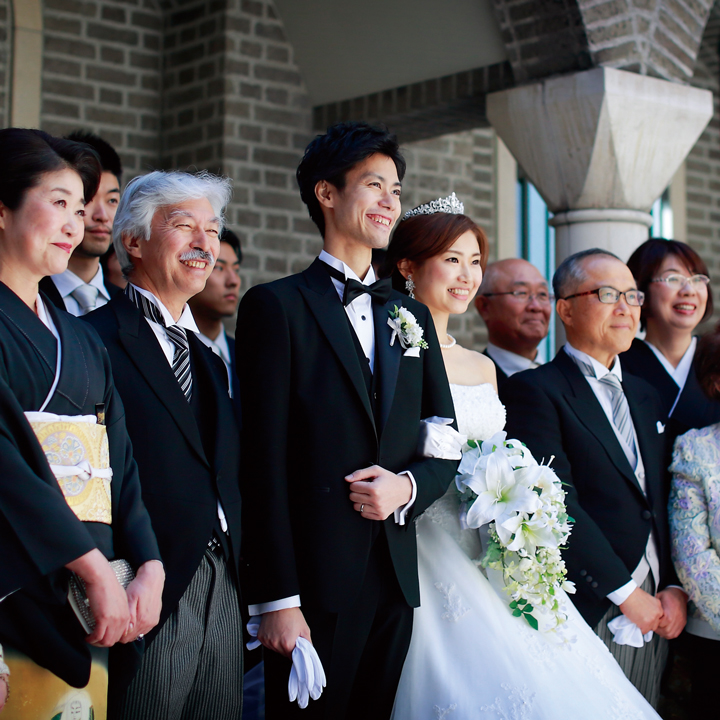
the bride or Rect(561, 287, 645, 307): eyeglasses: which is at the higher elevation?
Rect(561, 287, 645, 307): eyeglasses

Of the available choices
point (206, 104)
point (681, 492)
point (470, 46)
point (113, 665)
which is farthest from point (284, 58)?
point (113, 665)

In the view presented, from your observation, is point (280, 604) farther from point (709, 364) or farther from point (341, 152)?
point (709, 364)

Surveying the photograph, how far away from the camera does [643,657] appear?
334 centimetres

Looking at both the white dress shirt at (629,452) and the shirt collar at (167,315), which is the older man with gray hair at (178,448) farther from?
the white dress shirt at (629,452)

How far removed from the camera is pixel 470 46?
18.1 ft

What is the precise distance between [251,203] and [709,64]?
473 centimetres

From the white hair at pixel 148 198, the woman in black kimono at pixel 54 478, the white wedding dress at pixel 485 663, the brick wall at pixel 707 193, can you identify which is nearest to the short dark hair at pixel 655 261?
the white wedding dress at pixel 485 663

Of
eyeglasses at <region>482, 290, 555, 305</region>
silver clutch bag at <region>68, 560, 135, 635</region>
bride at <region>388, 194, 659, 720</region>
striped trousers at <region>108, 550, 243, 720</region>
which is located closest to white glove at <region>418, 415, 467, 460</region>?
bride at <region>388, 194, 659, 720</region>

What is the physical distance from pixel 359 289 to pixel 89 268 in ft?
4.41

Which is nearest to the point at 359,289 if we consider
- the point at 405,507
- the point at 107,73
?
the point at 405,507

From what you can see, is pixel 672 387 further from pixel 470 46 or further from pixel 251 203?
pixel 251 203

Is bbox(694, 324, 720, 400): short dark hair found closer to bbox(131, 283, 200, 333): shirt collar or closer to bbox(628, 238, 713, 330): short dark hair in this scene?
bbox(628, 238, 713, 330): short dark hair

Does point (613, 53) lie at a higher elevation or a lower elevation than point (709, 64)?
lower

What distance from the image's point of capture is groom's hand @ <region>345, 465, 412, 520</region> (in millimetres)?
2461
